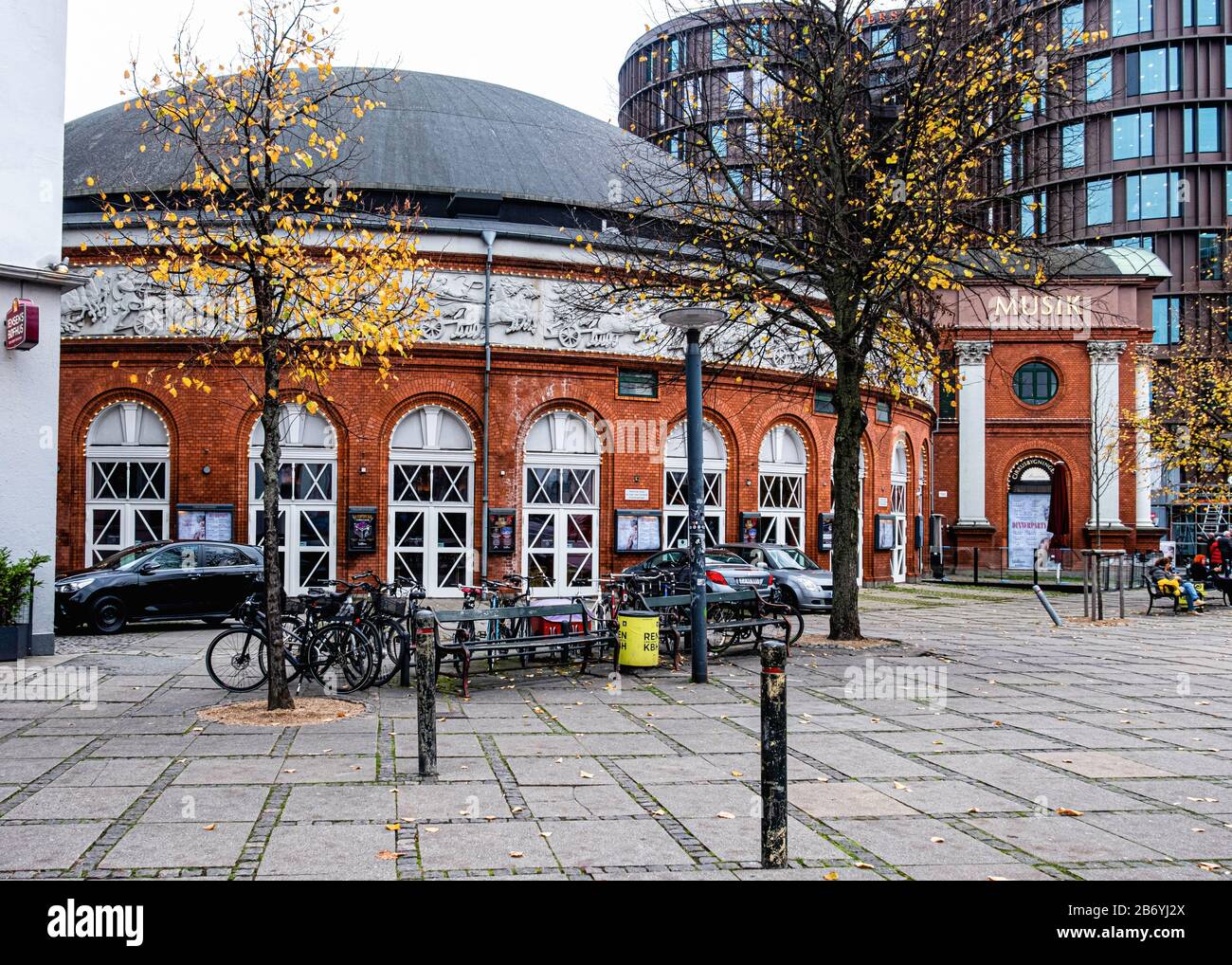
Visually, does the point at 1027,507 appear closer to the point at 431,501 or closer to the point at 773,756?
the point at 431,501

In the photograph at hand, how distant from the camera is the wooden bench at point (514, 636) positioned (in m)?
11.1

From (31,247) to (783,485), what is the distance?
19.6m

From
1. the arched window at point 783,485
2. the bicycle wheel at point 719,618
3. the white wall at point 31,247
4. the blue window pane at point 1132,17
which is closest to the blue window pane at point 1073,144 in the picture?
the blue window pane at point 1132,17

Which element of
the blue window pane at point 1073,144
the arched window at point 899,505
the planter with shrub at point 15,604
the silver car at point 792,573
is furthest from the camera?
the arched window at point 899,505

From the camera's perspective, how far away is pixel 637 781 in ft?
23.7

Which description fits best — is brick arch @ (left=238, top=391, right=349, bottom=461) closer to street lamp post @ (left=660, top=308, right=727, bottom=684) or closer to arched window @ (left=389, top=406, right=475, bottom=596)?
arched window @ (left=389, top=406, right=475, bottom=596)

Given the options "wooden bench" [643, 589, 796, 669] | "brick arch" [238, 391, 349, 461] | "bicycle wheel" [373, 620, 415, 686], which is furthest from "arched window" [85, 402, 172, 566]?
"wooden bench" [643, 589, 796, 669]

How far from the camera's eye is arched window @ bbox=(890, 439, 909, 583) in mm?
33469

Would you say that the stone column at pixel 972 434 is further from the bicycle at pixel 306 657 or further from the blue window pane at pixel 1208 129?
the bicycle at pixel 306 657

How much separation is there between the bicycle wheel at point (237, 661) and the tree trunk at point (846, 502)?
8516 millimetres

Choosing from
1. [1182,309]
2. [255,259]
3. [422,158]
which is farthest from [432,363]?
[1182,309]

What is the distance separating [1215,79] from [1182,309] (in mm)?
14096

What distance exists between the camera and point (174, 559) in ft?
Answer: 58.5

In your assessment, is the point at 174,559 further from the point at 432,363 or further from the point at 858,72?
the point at 858,72
